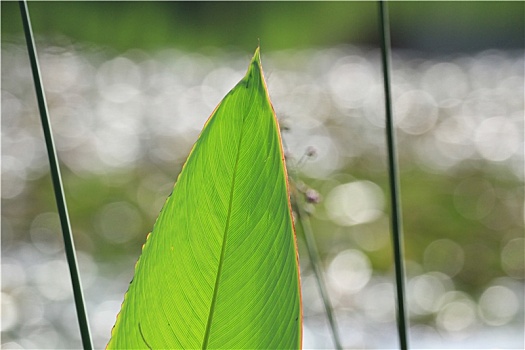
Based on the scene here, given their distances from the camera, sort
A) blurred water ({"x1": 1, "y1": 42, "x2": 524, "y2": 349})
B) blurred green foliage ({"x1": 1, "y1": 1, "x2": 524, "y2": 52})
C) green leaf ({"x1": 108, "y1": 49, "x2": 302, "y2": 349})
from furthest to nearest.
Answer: blurred green foliage ({"x1": 1, "y1": 1, "x2": 524, "y2": 52}), blurred water ({"x1": 1, "y1": 42, "x2": 524, "y2": 349}), green leaf ({"x1": 108, "y1": 49, "x2": 302, "y2": 349})

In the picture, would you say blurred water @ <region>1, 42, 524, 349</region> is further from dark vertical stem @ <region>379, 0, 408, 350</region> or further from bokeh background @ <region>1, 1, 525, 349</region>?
dark vertical stem @ <region>379, 0, 408, 350</region>

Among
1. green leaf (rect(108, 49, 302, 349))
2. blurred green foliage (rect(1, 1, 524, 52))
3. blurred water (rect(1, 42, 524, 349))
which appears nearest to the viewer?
green leaf (rect(108, 49, 302, 349))

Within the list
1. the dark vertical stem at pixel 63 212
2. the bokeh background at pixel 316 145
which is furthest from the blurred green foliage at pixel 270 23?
the dark vertical stem at pixel 63 212

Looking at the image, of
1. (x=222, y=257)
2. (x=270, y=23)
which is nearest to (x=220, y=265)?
(x=222, y=257)

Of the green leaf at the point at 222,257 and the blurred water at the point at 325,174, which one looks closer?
the green leaf at the point at 222,257

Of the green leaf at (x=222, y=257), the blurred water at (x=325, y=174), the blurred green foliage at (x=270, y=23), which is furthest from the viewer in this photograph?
the blurred green foliage at (x=270, y=23)

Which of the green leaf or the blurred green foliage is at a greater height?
the blurred green foliage

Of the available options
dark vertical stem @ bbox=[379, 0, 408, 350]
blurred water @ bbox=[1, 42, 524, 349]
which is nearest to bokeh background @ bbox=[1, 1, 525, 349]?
blurred water @ bbox=[1, 42, 524, 349]

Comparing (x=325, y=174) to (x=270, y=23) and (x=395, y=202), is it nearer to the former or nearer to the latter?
(x=270, y=23)

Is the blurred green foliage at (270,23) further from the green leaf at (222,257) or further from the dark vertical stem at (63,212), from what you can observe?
the green leaf at (222,257)
